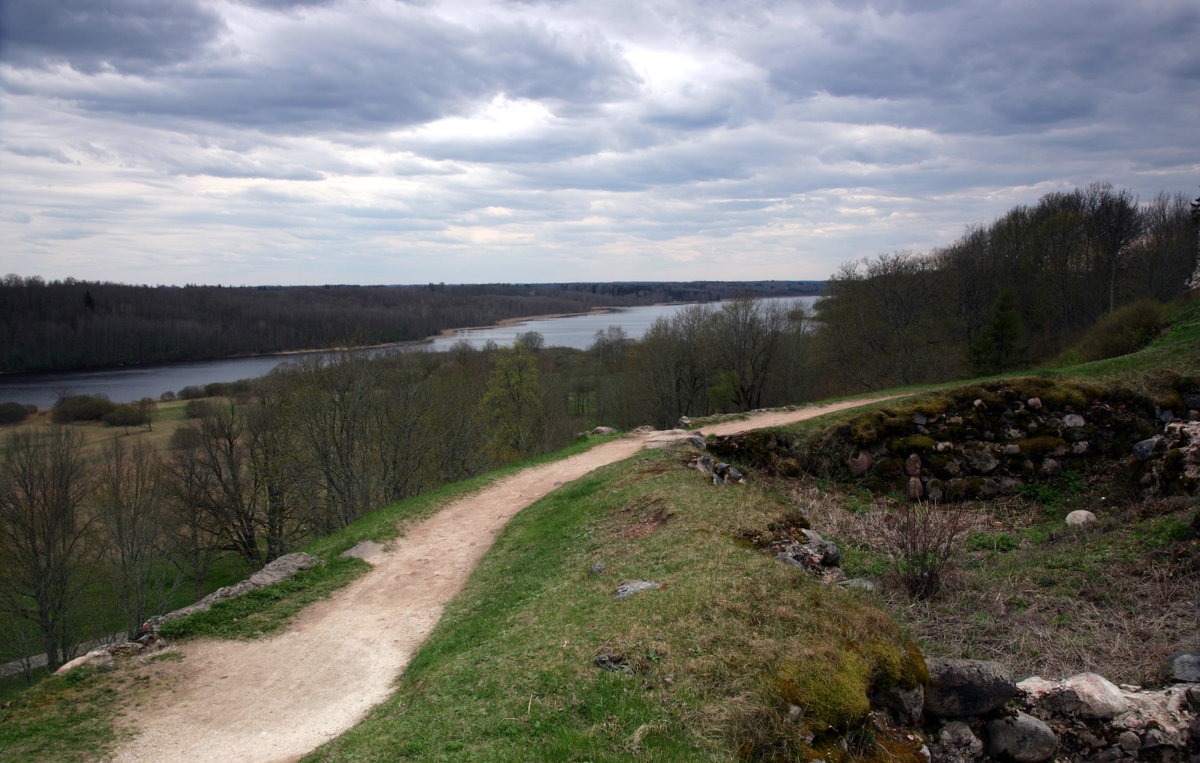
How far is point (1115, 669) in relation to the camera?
5781 mm

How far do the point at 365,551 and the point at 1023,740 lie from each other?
10.8 metres

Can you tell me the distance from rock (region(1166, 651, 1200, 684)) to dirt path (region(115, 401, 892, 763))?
7.90 metres

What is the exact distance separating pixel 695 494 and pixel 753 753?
6.94 m

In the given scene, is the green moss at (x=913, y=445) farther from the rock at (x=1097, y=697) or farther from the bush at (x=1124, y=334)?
the bush at (x=1124, y=334)

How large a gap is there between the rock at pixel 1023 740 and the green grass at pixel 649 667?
33.4 inches

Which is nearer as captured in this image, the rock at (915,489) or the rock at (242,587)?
the rock at (242,587)

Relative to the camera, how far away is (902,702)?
5.01m

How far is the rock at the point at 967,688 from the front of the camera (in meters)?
4.99

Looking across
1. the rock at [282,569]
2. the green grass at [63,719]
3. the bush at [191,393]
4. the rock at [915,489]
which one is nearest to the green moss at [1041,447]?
the rock at [915,489]

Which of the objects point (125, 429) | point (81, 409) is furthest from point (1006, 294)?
point (81, 409)

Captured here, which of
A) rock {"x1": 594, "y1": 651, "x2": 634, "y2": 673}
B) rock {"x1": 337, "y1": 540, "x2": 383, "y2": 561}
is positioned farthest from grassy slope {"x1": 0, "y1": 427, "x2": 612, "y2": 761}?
rock {"x1": 594, "y1": 651, "x2": 634, "y2": 673}

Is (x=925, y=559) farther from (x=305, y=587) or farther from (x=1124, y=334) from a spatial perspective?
(x=1124, y=334)

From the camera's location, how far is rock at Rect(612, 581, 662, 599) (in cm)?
726

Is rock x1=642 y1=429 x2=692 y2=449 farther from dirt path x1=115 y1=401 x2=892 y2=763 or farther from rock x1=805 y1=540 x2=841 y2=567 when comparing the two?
rock x1=805 y1=540 x2=841 y2=567
